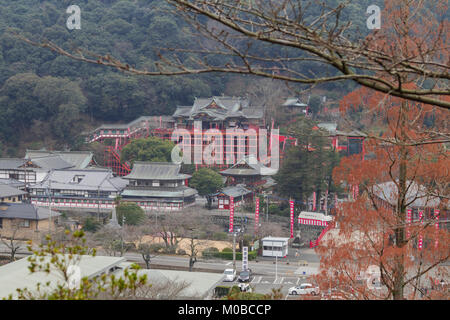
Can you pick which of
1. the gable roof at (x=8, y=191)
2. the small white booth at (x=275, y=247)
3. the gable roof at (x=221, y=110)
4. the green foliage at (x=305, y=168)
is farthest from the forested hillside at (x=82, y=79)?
the small white booth at (x=275, y=247)

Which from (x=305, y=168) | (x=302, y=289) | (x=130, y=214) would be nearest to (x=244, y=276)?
(x=302, y=289)

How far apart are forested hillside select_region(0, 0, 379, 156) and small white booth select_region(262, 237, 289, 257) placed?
49.5ft

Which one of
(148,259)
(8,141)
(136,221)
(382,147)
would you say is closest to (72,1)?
(8,141)

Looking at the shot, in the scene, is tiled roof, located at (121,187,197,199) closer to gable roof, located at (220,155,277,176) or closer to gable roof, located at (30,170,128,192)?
gable roof, located at (30,170,128,192)

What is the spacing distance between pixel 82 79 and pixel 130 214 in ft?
53.4

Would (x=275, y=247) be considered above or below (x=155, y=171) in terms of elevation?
below

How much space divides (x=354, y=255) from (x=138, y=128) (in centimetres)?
2323

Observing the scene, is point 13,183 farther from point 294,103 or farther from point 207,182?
point 294,103

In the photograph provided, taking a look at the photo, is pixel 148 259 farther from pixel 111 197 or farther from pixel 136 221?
pixel 111 197

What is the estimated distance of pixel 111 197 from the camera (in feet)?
63.8

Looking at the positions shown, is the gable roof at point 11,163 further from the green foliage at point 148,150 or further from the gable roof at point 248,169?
the gable roof at point 248,169

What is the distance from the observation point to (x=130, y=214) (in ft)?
54.5
